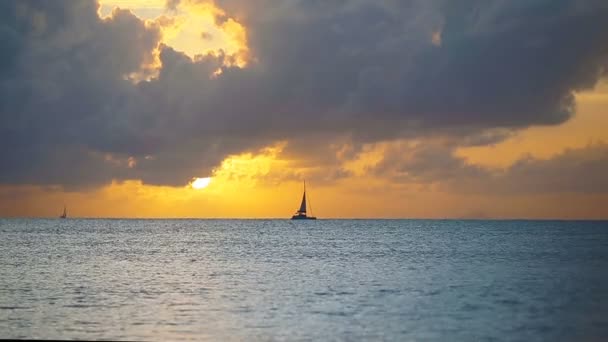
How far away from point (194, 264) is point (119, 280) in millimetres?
25652

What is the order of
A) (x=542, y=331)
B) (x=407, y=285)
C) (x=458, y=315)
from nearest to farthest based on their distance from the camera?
(x=542, y=331) → (x=458, y=315) → (x=407, y=285)

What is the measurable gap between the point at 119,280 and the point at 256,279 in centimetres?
1413

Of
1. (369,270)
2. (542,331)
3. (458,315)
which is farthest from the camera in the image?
(369,270)

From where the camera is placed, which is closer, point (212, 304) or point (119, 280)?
point (212, 304)

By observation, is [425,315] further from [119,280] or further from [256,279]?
[119,280]

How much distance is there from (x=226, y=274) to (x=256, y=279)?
7578 millimetres

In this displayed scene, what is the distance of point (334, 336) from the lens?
41438 mm

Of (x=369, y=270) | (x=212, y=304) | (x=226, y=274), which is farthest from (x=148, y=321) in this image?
(x=369, y=270)

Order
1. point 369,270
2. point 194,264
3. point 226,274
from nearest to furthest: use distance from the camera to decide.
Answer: point 226,274 < point 369,270 < point 194,264

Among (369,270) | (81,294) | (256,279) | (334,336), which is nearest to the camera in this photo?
(334,336)

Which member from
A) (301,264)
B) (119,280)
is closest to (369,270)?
(301,264)

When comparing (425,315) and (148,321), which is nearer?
(148,321)

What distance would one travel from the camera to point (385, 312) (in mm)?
51344

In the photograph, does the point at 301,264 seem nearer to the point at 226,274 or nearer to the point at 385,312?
the point at 226,274
